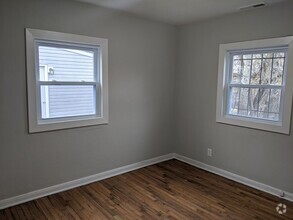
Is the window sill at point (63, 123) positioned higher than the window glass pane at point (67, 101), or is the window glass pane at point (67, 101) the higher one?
the window glass pane at point (67, 101)

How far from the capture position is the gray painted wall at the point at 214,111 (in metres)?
3.06

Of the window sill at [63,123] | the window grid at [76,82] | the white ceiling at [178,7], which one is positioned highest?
the white ceiling at [178,7]

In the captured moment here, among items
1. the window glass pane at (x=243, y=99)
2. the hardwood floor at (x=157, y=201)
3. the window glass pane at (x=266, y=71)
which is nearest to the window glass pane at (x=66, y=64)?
the hardwood floor at (x=157, y=201)

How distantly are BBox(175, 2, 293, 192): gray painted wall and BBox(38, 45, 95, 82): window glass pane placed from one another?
1740 mm

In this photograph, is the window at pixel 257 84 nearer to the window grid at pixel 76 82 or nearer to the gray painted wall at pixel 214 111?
the gray painted wall at pixel 214 111

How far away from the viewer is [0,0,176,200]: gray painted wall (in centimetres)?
266


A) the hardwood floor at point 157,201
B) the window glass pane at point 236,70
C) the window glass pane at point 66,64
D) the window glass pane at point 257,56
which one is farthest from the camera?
the window glass pane at point 236,70

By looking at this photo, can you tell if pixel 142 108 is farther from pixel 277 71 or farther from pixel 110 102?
pixel 277 71

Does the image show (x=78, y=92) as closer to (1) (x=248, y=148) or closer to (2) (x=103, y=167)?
(2) (x=103, y=167)

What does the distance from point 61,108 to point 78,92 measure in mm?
322

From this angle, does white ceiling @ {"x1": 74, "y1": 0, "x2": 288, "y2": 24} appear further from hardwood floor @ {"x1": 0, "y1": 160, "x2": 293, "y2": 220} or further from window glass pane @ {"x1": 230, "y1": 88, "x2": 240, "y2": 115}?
hardwood floor @ {"x1": 0, "y1": 160, "x2": 293, "y2": 220}

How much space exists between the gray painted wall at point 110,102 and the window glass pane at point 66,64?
25 cm

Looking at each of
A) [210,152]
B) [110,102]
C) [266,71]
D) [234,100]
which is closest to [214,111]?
[234,100]

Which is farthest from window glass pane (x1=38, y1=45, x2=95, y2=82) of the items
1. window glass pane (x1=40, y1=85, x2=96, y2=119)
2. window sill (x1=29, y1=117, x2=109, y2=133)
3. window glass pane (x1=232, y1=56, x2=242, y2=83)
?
window glass pane (x1=232, y1=56, x2=242, y2=83)
